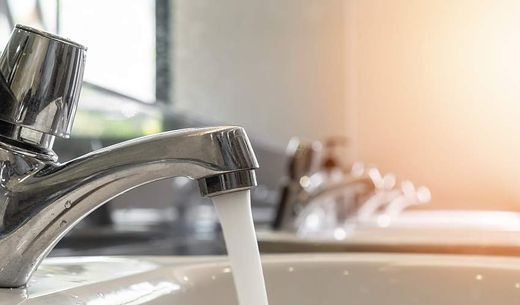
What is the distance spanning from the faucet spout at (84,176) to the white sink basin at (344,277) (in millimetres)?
93

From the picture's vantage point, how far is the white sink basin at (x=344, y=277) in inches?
20.0

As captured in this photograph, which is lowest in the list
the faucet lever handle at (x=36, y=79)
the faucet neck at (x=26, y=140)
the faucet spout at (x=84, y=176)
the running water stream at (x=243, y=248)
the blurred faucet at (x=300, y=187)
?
the blurred faucet at (x=300, y=187)

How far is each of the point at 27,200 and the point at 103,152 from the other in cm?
4

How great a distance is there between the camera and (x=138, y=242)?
2.97 ft

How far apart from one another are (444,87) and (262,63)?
65cm

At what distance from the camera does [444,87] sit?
179cm

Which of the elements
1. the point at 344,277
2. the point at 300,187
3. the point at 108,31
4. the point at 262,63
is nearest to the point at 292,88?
the point at 262,63

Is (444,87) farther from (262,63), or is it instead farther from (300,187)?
(300,187)

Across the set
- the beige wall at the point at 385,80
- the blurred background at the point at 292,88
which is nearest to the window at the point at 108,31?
the blurred background at the point at 292,88

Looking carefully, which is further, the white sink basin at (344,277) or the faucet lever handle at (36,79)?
the white sink basin at (344,277)

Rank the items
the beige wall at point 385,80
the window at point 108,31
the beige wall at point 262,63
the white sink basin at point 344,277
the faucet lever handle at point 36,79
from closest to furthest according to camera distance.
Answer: the faucet lever handle at point 36,79 < the white sink basin at point 344,277 < the window at point 108,31 < the beige wall at point 262,63 < the beige wall at point 385,80

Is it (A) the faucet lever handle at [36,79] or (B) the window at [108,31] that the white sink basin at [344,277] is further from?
(B) the window at [108,31]

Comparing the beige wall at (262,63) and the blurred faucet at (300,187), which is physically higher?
the beige wall at (262,63)

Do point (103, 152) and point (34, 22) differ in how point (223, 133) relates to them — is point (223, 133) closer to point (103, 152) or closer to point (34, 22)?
point (103, 152)
